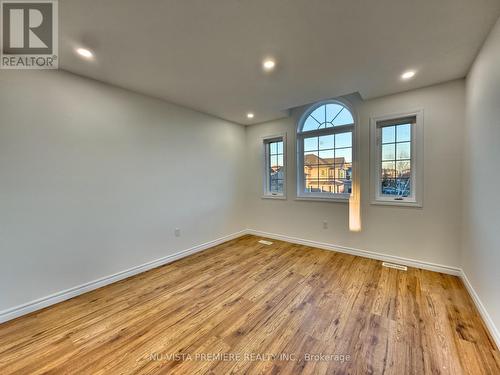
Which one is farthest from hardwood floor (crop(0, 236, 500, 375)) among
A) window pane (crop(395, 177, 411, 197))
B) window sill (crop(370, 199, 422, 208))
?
window pane (crop(395, 177, 411, 197))

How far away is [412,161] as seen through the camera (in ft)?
9.27

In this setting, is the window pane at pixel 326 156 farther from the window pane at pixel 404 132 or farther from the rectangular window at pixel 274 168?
the window pane at pixel 404 132

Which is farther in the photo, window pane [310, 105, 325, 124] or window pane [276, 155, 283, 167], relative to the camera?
window pane [276, 155, 283, 167]

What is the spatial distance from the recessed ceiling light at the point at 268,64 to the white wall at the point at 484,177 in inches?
68.1

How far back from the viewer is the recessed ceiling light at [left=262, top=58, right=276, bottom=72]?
2078mm

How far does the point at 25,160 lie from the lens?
1.93 m

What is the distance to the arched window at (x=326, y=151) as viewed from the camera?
341 centimetres

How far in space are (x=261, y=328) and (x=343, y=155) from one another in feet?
9.43

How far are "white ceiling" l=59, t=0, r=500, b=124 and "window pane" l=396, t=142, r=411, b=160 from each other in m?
0.75

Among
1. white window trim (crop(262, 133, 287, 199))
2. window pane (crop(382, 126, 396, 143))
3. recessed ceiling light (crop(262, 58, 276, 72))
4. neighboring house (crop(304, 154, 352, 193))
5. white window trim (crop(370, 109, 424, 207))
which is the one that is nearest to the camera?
recessed ceiling light (crop(262, 58, 276, 72))

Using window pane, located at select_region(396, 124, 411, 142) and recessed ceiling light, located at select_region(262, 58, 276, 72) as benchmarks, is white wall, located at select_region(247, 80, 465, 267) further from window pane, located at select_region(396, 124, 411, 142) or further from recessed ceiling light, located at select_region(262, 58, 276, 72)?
recessed ceiling light, located at select_region(262, 58, 276, 72)

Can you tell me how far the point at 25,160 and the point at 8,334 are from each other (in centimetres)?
151

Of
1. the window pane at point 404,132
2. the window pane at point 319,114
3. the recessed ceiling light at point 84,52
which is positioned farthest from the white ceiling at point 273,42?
the window pane at point 319,114

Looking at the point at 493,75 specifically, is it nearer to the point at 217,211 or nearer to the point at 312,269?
the point at 312,269
